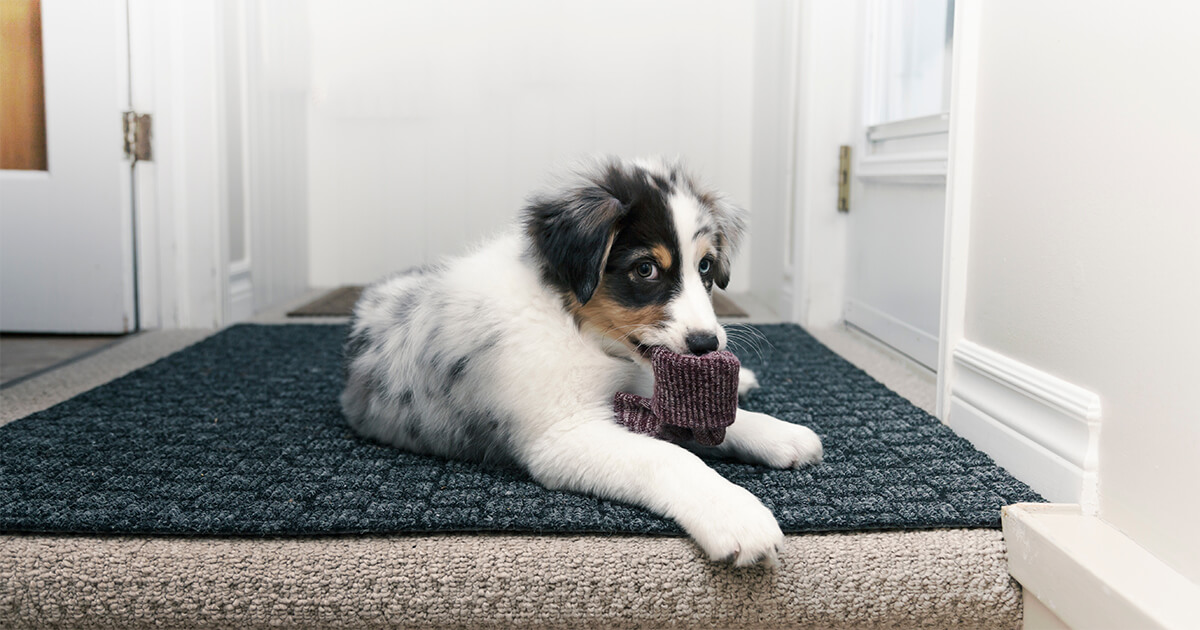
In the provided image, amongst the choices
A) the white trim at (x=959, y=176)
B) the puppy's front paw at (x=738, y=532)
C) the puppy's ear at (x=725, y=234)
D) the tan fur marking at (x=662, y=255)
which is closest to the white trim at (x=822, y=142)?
the white trim at (x=959, y=176)

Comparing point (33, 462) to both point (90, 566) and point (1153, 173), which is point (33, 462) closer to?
point (90, 566)

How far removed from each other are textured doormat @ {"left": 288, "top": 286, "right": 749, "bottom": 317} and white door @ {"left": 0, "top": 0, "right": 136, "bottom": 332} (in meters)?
0.69

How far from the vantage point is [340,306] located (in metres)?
3.84

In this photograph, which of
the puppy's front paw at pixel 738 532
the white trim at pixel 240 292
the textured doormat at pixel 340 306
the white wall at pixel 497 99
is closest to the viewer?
the puppy's front paw at pixel 738 532

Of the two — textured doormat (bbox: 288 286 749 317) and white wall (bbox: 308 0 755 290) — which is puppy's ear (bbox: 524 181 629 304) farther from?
white wall (bbox: 308 0 755 290)

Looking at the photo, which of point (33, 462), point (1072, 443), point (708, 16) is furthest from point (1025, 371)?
point (708, 16)

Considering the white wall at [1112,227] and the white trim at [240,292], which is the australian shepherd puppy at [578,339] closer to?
the white wall at [1112,227]

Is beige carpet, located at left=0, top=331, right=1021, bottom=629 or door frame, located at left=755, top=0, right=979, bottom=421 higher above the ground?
door frame, located at left=755, top=0, right=979, bottom=421

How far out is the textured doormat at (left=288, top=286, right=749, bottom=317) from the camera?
11.9ft

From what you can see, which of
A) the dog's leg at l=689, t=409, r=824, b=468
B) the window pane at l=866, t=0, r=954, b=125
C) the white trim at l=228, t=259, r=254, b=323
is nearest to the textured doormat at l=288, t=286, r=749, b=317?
the white trim at l=228, t=259, r=254, b=323

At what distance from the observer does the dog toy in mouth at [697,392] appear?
1362 millimetres

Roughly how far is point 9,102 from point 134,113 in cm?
40

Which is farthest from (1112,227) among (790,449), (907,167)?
(907,167)

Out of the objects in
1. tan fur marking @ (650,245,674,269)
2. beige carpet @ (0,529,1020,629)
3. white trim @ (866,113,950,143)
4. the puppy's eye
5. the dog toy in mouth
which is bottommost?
beige carpet @ (0,529,1020,629)
